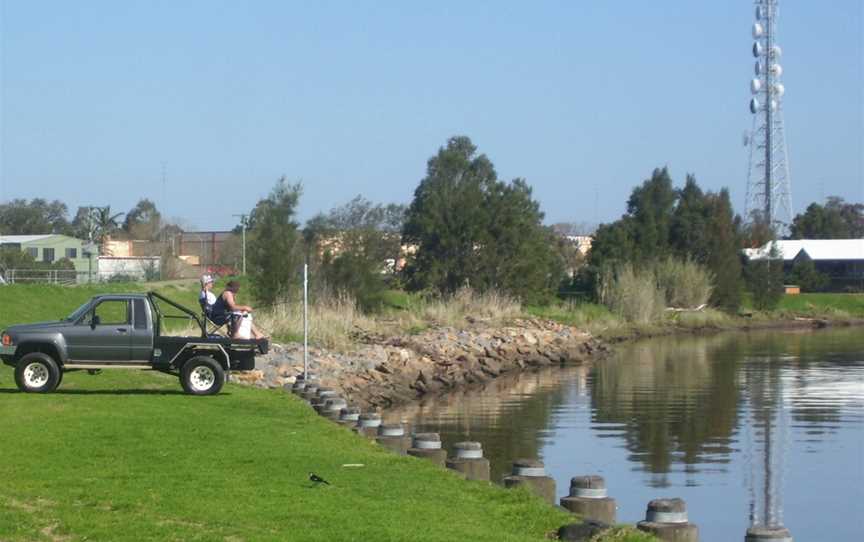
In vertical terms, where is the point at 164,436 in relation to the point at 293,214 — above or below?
below

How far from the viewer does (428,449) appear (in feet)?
56.3

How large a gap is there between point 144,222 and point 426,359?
114 metres

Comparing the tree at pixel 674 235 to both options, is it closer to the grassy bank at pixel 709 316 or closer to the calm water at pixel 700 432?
the grassy bank at pixel 709 316

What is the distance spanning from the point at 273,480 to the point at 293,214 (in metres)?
37.8

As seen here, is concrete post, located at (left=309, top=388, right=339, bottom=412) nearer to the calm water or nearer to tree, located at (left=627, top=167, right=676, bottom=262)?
the calm water

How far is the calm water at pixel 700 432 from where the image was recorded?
803 inches

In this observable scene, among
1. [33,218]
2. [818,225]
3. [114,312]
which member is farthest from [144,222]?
[114,312]

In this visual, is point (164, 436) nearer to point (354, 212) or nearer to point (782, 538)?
point (782, 538)

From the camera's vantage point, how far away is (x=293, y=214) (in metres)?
51.7

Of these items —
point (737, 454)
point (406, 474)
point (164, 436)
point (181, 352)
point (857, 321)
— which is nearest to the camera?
point (406, 474)

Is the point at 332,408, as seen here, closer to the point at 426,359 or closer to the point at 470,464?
the point at 470,464

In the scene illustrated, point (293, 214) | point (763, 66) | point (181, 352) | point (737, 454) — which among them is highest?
point (763, 66)

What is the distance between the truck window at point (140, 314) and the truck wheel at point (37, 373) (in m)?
1.52

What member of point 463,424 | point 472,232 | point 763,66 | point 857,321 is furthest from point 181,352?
→ point 763,66
